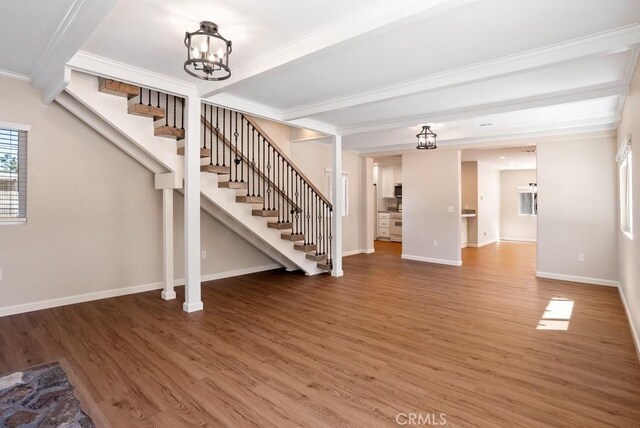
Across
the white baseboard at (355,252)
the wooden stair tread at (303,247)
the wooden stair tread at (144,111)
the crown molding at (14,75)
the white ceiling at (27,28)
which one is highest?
the crown molding at (14,75)

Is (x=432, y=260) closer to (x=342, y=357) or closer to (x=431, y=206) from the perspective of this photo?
(x=431, y=206)

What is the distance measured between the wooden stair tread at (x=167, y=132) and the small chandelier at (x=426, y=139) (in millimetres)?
3662

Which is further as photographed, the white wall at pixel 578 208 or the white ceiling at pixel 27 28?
the white wall at pixel 578 208

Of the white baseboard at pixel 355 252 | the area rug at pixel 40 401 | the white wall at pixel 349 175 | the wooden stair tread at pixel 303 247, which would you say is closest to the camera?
the area rug at pixel 40 401

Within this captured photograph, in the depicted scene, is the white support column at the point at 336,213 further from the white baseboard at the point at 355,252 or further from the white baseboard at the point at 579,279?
the white baseboard at the point at 579,279

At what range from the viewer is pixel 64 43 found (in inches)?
113

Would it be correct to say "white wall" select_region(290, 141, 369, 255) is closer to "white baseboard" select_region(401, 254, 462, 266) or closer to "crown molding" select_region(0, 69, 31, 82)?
"white baseboard" select_region(401, 254, 462, 266)

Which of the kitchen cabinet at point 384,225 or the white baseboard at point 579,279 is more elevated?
the kitchen cabinet at point 384,225

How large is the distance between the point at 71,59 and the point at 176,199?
2513mm

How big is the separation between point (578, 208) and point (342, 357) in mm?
5106

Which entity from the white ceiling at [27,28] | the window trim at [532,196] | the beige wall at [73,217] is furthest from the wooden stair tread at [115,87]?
the window trim at [532,196]

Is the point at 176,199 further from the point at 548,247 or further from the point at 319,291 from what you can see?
the point at 548,247

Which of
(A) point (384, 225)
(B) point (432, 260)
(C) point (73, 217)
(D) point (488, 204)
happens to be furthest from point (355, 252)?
(C) point (73, 217)

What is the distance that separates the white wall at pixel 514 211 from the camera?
37.4 feet
